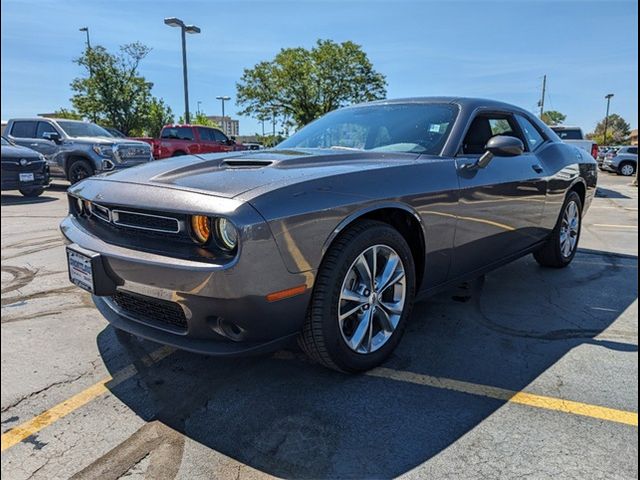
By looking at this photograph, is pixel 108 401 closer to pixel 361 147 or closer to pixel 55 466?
pixel 55 466

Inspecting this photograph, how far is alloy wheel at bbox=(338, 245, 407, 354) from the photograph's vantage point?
96.5 inches

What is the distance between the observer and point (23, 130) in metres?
12.1

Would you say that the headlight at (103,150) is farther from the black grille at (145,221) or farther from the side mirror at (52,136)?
the black grille at (145,221)

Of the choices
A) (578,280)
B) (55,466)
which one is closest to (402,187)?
(55,466)

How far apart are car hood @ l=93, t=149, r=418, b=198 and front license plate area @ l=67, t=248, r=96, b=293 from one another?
1.41 feet

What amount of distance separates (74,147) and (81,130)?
921 millimetres

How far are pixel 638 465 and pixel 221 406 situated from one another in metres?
1.75

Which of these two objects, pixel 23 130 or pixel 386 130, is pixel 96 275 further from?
pixel 23 130

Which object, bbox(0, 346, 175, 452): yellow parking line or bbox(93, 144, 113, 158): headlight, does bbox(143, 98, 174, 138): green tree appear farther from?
bbox(0, 346, 175, 452): yellow parking line

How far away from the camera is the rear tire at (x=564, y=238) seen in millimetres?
4500

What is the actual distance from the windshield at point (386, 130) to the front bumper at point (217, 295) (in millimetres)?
1465

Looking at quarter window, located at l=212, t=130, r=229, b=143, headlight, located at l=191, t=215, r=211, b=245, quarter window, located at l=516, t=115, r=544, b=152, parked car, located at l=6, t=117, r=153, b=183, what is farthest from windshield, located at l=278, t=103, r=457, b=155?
quarter window, located at l=212, t=130, r=229, b=143

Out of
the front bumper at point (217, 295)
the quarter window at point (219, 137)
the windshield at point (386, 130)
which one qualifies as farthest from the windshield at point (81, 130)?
the front bumper at point (217, 295)

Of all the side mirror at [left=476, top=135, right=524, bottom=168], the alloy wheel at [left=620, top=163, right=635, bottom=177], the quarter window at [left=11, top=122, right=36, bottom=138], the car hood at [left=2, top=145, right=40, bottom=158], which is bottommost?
the alloy wheel at [left=620, top=163, right=635, bottom=177]
